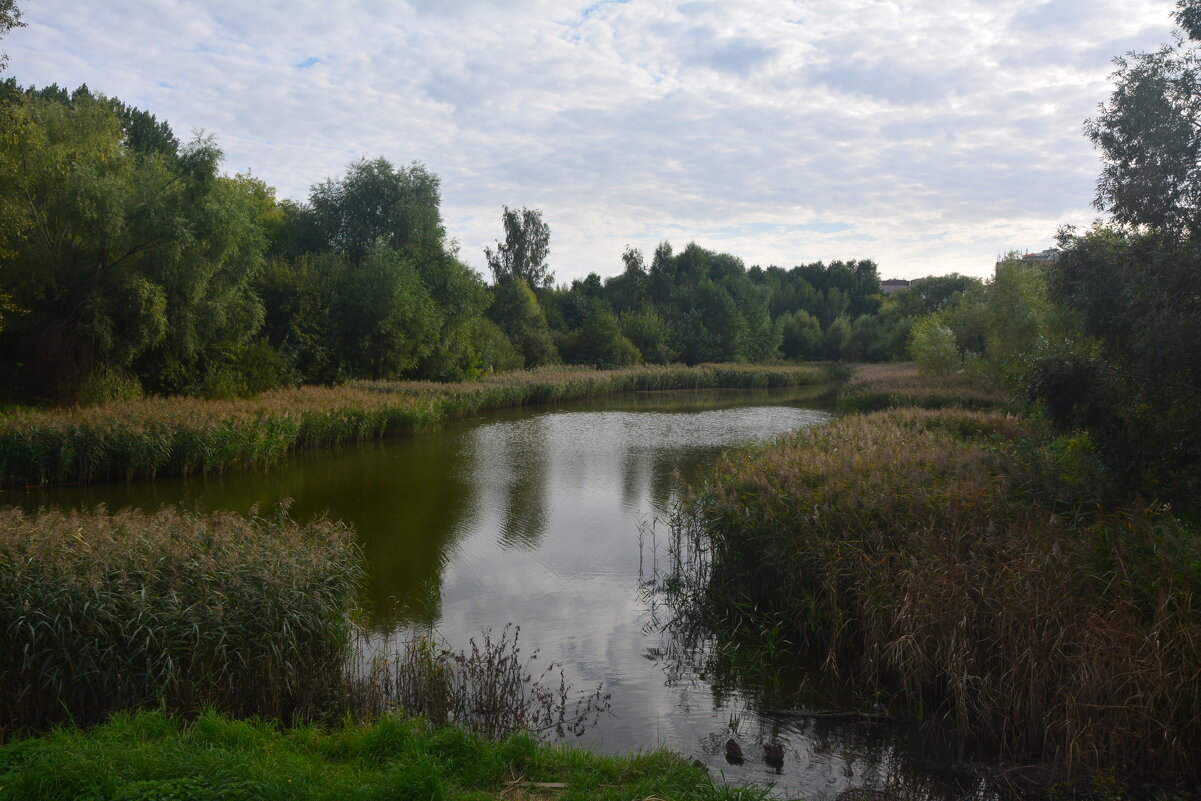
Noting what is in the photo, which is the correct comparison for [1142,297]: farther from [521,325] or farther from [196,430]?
[521,325]

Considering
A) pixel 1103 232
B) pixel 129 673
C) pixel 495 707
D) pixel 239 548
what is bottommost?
pixel 495 707

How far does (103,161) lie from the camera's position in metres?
19.8

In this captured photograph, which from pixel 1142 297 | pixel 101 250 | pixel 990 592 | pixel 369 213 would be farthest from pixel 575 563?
pixel 369 213

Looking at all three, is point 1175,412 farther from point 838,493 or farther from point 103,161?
point 103,161

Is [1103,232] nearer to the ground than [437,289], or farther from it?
nearer to the ground

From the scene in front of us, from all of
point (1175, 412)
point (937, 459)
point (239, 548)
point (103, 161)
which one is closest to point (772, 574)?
point (937, 459)

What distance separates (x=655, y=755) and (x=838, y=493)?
435 cm

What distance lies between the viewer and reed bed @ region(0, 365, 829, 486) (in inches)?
533

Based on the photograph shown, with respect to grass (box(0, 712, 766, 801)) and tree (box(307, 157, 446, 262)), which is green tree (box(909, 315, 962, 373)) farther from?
grass (box(0, 712, 766, 801))

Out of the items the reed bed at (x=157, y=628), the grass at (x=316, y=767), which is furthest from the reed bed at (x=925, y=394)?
the reed bed at (x=157, y=628)

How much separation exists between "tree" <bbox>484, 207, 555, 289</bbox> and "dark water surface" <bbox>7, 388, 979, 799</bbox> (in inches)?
1428

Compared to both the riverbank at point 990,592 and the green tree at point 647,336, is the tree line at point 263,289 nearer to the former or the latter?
the green tree at point 647,336

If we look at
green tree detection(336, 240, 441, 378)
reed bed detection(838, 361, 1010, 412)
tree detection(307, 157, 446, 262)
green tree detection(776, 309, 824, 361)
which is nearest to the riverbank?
reed bed detection(838, 361, 1010, 412)

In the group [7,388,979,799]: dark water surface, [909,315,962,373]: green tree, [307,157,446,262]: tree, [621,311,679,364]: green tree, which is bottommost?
[7,388,979,799]: dark water surface
